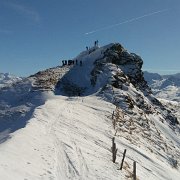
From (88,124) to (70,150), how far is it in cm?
1765

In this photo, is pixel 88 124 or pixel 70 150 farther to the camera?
pixel 88 124

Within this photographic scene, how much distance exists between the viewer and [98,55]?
9019 centimetres

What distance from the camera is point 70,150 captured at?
3466 centimetres

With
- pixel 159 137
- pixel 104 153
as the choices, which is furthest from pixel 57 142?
pixel 159 137

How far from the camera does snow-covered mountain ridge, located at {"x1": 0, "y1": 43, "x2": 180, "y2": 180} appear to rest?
98.0ft

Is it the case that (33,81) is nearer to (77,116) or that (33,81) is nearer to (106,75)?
(106,75)

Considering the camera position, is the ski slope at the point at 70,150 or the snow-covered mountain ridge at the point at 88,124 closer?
the ski slope at the point at 70,150

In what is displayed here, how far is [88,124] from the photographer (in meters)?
52.2

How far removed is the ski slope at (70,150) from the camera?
2667 centimetres

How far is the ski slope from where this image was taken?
26672 mm

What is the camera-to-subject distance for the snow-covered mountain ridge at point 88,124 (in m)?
29.9

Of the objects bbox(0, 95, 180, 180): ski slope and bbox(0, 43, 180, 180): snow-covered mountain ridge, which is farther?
bbox(0, 43, 180, 180): snow-covered mountain ridge

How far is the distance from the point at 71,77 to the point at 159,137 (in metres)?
31.5

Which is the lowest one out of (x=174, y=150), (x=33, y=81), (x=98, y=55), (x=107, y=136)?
(x=174, y=150)
